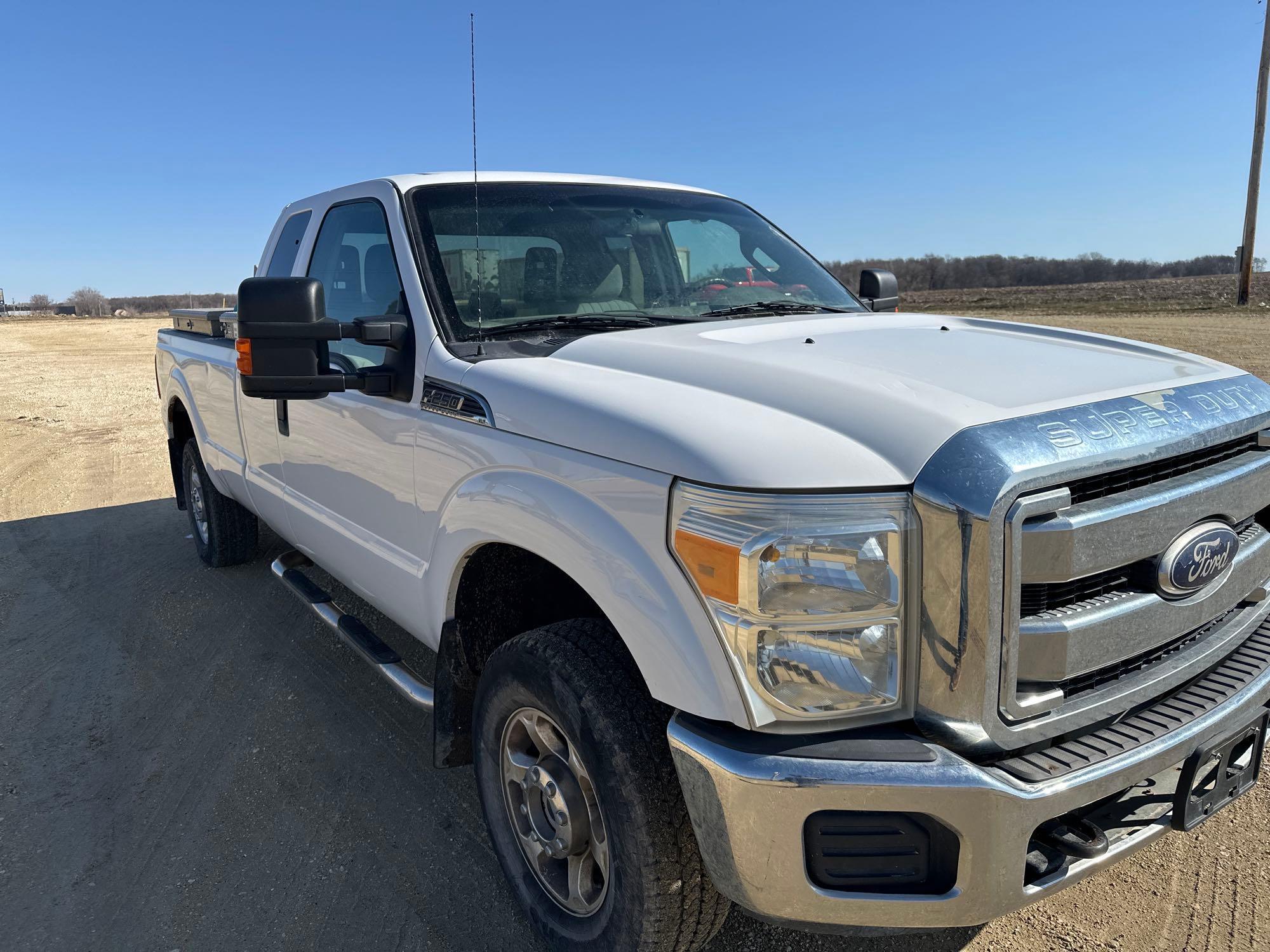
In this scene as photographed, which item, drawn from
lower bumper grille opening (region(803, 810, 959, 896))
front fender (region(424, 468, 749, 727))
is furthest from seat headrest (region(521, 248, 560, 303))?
lower bumper grille opening (region(803, 810, 959, 896))

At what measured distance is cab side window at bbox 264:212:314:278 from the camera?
4.02m

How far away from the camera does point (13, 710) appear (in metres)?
3.93

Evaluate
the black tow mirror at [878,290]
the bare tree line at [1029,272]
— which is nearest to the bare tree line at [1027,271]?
the bare tree line at [1029,272]

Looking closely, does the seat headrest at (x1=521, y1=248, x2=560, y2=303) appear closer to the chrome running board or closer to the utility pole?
the chrome running board

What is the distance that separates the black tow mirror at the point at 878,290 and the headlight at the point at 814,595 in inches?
103

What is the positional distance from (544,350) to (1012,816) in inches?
64.4

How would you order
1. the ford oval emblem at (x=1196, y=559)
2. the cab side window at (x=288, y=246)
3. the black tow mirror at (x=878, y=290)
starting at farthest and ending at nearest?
the black tow mirror at (x=878, y=290) < the cab side window at (x=288, y=246) < the ford oval emblem at (x=1196, y=559)

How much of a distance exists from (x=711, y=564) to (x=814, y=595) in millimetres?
198

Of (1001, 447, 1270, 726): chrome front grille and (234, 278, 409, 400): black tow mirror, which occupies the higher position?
(234, 278, 409, 400): black tow mirror

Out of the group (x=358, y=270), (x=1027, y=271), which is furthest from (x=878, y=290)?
(x=1027, y=271)

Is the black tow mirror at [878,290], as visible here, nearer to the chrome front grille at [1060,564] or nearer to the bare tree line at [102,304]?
the chrome front grille at [1060,564]

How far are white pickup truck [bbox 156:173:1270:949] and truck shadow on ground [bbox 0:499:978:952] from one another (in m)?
0.46

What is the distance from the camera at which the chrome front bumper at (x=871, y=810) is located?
5.41 ft

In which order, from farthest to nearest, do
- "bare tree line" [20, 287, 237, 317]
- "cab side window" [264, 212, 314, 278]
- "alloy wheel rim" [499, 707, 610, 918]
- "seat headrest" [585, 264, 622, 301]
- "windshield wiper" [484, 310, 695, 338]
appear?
"bare tree line" [20, 287, 237, 317], "cab side window" [264, 212, 314, 278], "seat headrest" [585, 264, 622, 301], "windshield wiper" [484, 310, 695, 338], "alloy wheel rim" [499, 707, 610, 918]
